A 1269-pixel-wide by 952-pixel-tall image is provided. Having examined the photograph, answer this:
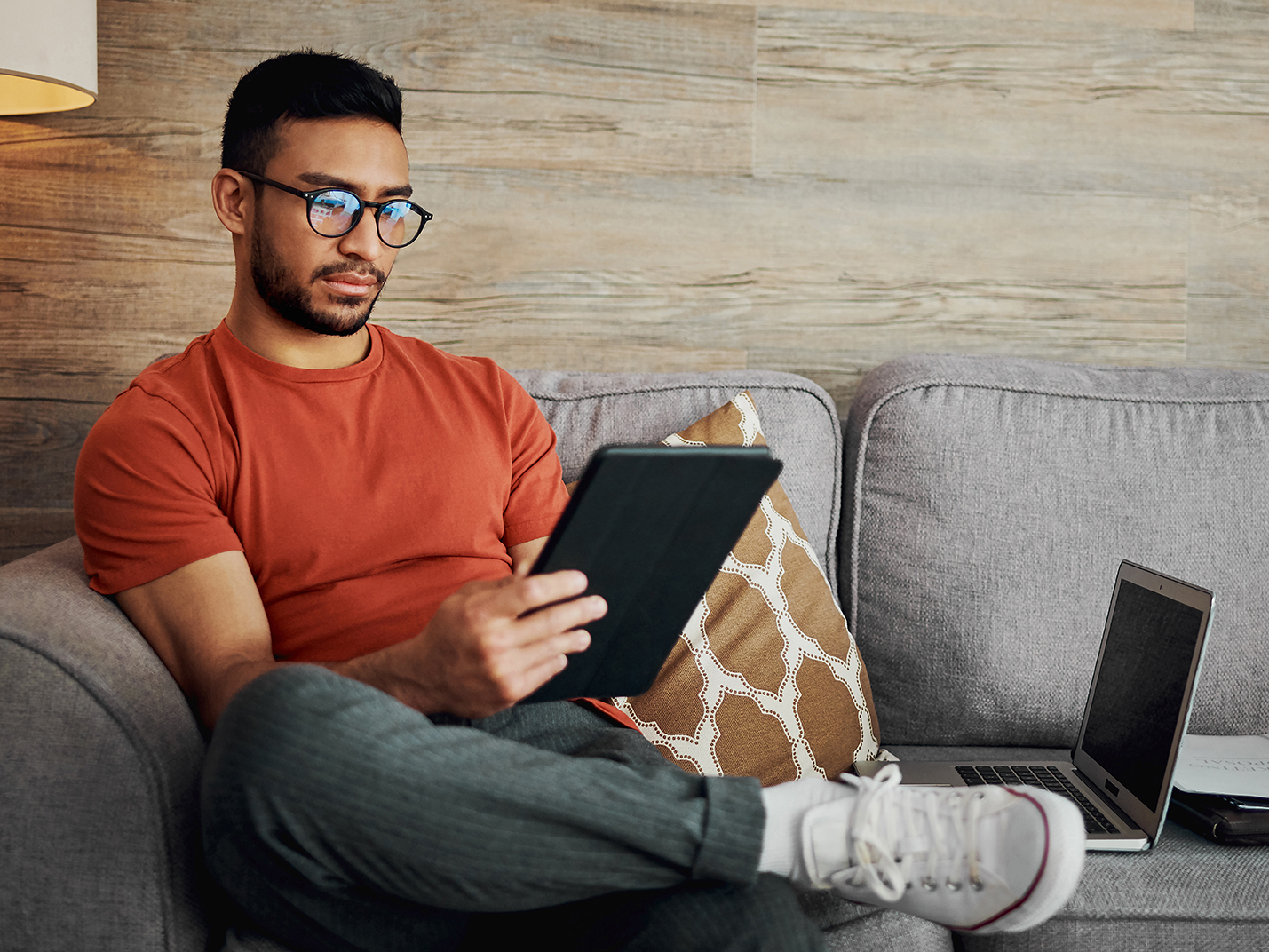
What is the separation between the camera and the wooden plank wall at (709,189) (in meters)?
1.66

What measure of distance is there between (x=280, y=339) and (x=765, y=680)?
2.56 ft

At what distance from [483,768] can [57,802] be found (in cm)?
39

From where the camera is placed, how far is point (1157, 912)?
0.98m

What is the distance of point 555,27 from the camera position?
1716 mm

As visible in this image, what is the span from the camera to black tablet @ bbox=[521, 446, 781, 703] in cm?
79

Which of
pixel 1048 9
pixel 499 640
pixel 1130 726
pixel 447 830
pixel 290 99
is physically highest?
pixel 1048 9

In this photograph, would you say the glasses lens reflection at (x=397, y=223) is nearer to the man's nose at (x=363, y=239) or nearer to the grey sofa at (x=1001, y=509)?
the man's nose at (x=363, y=239)

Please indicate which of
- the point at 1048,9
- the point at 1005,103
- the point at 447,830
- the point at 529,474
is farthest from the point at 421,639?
the point at 1048,9

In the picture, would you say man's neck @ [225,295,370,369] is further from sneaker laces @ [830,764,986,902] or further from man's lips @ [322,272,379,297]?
sneaker laces @ [830,764,986,902]

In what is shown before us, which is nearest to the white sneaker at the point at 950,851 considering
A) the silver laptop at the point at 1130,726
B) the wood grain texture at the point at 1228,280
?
the silver laptop at the point at 1130,726

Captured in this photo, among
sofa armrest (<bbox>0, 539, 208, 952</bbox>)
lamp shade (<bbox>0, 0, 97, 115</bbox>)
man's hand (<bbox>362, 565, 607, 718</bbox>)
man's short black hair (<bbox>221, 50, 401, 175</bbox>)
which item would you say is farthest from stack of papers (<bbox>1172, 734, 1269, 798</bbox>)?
lamp shade (<bbox>0, 0, 97, 115</bbox>)

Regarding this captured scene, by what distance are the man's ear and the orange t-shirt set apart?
14 cm

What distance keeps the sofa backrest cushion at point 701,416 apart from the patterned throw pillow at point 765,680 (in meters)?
0.13

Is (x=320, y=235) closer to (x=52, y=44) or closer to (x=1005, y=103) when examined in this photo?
(x=52, y=44)
